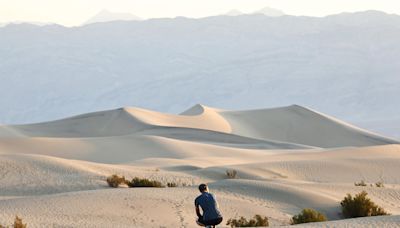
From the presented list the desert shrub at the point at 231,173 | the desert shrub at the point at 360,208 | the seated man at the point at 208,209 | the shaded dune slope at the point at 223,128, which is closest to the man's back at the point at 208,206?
the seated man at the point at 208,209

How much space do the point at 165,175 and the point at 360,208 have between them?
8018 mm

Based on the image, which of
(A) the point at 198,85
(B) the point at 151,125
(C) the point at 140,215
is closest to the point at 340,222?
(C) the point at 140,215

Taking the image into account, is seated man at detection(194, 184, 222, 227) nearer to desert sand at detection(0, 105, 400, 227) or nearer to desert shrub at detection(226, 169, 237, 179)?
desert sand at detection(0, 105, 400, 227)

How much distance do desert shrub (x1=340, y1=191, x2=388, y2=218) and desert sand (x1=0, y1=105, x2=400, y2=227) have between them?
0.29 meters

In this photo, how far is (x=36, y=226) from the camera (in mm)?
13773

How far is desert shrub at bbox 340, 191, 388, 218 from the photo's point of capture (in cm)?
1764

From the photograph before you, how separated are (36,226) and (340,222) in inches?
207

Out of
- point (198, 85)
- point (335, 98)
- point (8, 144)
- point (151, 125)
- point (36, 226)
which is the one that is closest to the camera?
point (36, 226)

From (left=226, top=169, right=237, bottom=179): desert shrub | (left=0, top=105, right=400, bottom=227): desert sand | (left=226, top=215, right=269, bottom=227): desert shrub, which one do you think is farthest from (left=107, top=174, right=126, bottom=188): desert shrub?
(left=226, top=215, right=269, bottom=227): desert shrub

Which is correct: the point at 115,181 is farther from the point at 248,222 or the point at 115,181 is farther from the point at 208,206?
the point at 208,206

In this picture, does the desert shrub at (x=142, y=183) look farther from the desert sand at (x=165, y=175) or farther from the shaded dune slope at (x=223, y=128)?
the shaded dune slope at (x=223, y=128)

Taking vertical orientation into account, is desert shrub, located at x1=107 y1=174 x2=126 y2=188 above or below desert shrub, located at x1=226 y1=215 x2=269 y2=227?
above

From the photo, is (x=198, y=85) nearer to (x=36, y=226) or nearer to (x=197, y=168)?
(x=197, y=168)

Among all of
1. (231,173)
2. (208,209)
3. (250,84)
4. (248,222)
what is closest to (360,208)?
(248,222)
